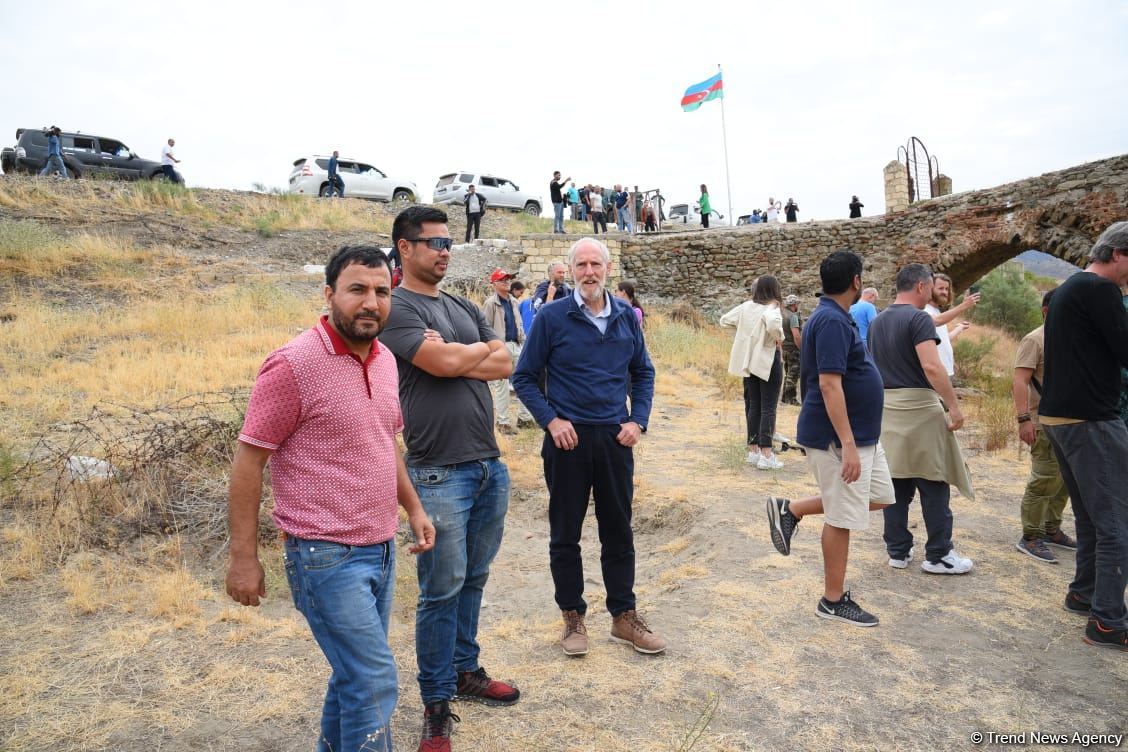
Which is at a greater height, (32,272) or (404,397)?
(32,272)

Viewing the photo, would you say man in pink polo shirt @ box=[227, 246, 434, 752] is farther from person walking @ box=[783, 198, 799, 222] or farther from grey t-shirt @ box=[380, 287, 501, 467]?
person walking @ box=[783, 198, 799, 222]

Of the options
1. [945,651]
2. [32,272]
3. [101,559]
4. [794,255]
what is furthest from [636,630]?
[794,255]

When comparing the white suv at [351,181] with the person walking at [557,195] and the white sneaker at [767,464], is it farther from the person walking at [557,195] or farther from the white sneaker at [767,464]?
the white sneaker at [767,464]

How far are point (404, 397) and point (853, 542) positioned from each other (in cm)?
356

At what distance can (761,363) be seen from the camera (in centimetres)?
673

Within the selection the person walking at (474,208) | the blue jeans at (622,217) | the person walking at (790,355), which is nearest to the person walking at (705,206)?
the blue jeans at (622,217)

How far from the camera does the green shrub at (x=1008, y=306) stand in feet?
79.5

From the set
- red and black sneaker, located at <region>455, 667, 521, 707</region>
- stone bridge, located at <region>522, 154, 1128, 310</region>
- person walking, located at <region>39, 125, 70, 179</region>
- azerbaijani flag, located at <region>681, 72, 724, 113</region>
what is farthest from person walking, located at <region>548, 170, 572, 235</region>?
red and black sneaker, located at <region>455, 667, 521, 707</region>

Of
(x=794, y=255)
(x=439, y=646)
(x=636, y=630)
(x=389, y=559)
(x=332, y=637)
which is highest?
(x=794, y=255)

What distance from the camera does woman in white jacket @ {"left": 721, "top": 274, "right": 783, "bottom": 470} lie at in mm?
6742

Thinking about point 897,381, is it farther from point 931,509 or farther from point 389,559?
point 389,559

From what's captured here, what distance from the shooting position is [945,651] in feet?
11.0

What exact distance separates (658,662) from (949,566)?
2.11m

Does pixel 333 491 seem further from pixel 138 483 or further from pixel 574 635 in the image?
pixel 138 483
